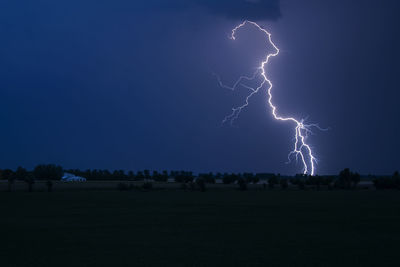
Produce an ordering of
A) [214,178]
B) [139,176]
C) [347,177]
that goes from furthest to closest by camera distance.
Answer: [139,176]
[214,178]
[347,177]

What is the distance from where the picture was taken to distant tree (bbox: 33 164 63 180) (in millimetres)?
141750

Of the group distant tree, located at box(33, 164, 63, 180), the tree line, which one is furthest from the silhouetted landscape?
distant tree, located at box(33, 164, 63, 180)

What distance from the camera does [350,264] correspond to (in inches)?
572

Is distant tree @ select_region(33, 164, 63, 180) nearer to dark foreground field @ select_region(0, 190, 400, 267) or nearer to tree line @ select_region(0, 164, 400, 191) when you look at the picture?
tree line @ select_region(0, 164, 400, 191)

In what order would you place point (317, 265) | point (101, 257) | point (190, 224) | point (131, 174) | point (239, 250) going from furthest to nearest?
point (131, 174), point (190, 224), point (239, 250), point (101, 257), point (317, 265)

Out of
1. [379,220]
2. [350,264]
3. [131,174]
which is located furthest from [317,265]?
[131,174]

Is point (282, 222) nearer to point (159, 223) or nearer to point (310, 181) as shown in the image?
point (159, 223)

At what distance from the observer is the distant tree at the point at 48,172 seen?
141750 millimetres

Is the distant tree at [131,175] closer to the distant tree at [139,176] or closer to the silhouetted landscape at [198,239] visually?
the distant tree at [139,176]

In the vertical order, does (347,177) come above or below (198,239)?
above

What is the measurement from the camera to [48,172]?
5630 inches

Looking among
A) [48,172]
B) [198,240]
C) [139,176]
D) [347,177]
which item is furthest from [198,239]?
[139,176]

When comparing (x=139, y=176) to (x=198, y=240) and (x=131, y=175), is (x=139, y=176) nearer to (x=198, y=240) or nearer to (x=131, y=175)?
(x=131, y=175)

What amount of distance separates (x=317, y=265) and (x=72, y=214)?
20343mm
